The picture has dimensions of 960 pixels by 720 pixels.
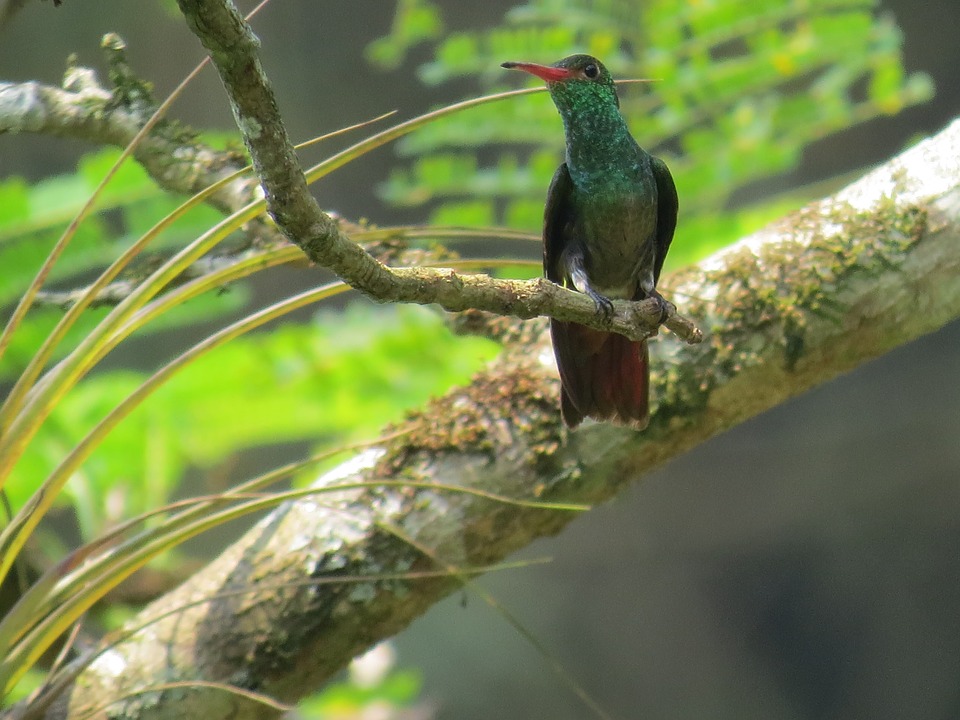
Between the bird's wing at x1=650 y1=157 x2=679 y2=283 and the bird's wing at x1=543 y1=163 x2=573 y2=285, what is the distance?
260mm

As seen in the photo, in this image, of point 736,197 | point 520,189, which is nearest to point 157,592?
point 520,189

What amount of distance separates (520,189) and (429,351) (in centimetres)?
87

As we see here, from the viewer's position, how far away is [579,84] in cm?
250

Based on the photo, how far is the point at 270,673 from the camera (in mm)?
2090

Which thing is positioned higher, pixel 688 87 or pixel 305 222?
pixel 688 87

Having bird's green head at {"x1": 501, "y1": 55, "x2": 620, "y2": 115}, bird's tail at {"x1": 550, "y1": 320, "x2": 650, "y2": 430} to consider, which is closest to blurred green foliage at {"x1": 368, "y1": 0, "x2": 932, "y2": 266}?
bird's green head at {"x1": 501, "y1": 55, "x2": 620, "y2": 115}

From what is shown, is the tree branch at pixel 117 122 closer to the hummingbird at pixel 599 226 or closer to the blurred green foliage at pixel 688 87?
the hummingbird at pixel 599 226

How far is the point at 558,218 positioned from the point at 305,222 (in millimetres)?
1606

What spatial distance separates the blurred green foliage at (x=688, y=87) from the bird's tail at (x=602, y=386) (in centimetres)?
188

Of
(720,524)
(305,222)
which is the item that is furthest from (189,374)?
(720,524)

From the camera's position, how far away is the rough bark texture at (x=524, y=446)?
210 cm

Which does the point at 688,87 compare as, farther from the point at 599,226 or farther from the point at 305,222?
the point at 305,222

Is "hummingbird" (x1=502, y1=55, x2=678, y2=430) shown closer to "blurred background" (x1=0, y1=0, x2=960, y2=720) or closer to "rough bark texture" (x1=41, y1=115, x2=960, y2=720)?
"rough bark texture" (x1=41, y1=115, x2=960, y2=720)

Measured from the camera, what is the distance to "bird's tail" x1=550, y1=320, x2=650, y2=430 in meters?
2.22
